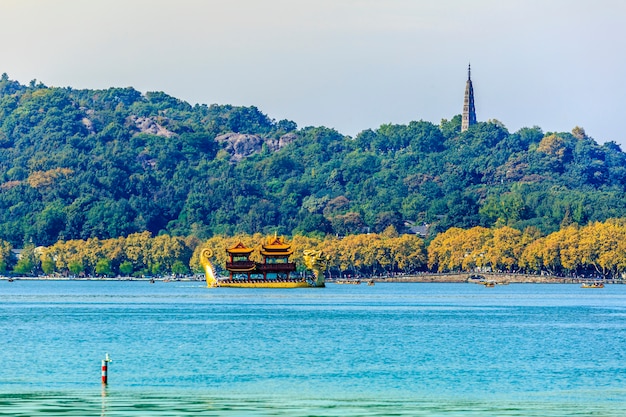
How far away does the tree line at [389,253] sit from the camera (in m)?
164

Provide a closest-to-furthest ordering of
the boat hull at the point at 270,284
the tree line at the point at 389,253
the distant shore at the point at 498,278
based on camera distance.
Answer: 1. the boat hull at the point at 270,284
2. the tree line at the point at 389,253
3. the distant shore at the point at 498,278

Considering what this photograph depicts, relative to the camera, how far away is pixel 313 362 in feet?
167

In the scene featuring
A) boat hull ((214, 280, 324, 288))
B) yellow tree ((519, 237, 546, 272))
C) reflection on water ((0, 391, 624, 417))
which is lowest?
reflection on water ((0, 391, 624, 417))

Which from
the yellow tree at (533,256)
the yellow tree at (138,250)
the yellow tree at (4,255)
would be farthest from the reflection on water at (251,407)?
the yellow tree at (4,255)

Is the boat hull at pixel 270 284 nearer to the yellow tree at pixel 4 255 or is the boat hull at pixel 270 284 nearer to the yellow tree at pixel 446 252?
the yellow tree at pixel 446 252

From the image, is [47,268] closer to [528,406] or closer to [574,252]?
[574,252]

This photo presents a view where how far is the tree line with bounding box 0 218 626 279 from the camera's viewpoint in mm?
163500

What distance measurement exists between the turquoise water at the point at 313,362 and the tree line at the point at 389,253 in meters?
72.6

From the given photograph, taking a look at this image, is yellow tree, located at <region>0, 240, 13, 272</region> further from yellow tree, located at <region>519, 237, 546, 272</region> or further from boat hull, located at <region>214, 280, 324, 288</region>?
yellow tree, located at <region>519, 237, 546, 272</region>

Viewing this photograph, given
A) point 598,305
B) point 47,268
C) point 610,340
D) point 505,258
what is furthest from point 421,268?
point 610,340

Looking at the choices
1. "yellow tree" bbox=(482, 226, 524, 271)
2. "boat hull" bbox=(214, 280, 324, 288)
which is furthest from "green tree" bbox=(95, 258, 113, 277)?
"yellow tree" bbox=(482, 226, 524, 271)

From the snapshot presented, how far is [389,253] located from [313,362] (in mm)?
128619

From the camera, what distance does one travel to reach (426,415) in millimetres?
35969

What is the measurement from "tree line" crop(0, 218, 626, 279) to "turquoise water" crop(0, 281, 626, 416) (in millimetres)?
72615
